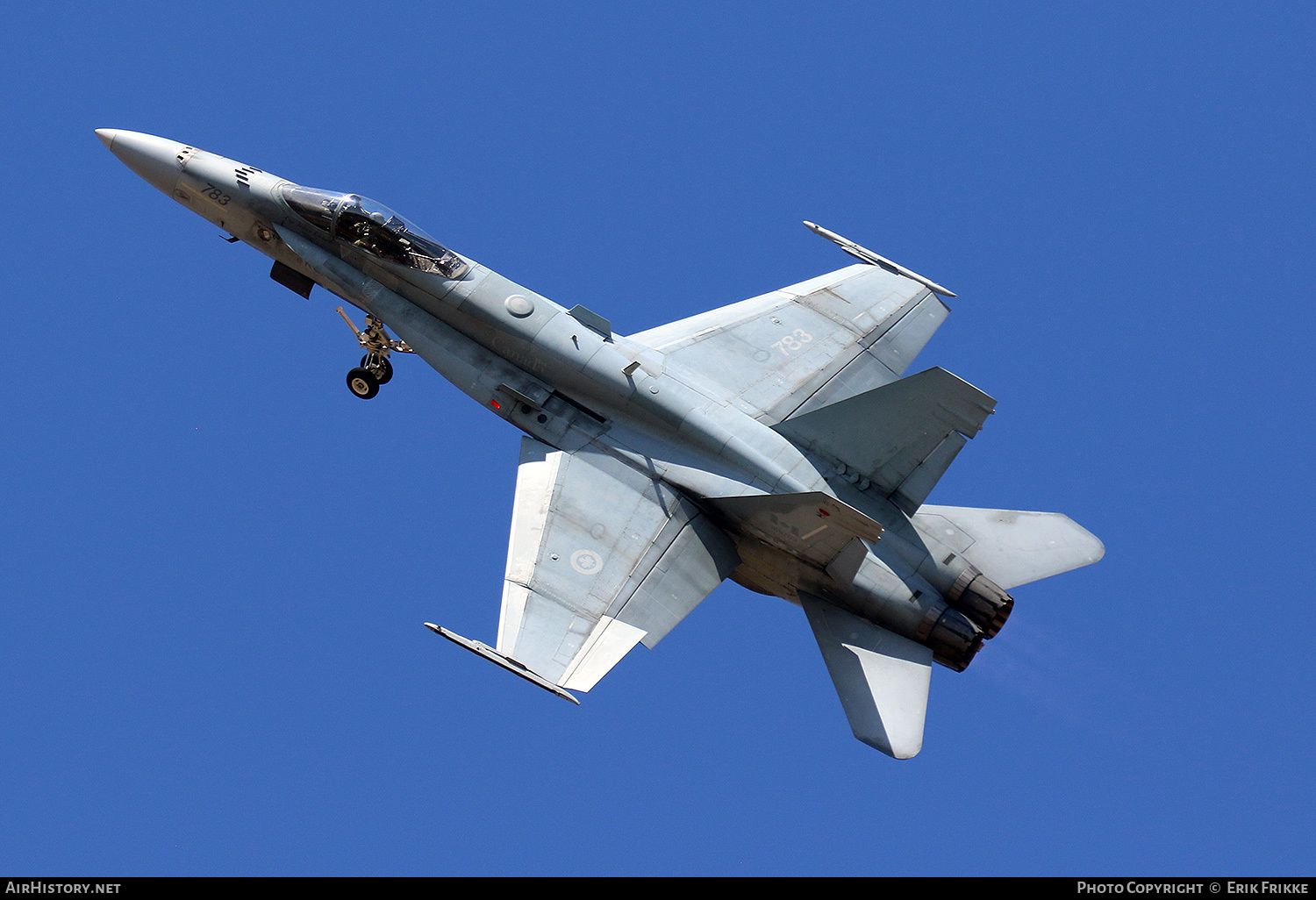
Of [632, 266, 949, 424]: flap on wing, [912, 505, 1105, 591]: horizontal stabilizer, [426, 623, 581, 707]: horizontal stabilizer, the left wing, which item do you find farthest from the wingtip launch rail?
[426, 623, 581, 707]: horizontal stabilizer

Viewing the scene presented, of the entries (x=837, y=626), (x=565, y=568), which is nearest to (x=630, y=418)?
(x=565, y=568)

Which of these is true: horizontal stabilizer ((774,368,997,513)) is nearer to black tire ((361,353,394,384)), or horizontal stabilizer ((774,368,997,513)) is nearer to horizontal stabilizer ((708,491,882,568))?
horizontal stabilizer ((708,491,882,568))

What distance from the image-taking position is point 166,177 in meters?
20.9

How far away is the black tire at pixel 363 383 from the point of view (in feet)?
67.2

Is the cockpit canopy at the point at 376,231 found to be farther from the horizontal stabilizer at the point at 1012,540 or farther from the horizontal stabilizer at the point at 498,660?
the horizontal stabilizer at the point at 1012,540

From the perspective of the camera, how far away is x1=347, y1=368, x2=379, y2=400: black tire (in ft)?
67.2

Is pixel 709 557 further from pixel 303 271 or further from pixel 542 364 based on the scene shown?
pixel 303 271

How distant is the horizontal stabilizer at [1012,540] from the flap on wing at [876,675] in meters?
1.57

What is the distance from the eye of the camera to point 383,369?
20.5 m

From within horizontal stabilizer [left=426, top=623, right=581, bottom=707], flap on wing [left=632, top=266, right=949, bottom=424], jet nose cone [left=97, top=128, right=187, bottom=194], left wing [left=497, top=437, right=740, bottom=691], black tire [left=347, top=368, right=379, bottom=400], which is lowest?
horizontal stabilizer [left=426, top=623, right=581, bottom=707]

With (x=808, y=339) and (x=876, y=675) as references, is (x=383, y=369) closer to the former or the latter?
(x=808, y=339)

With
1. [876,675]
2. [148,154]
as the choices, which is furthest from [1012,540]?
[148,154]

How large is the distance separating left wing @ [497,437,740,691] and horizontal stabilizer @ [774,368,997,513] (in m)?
1.99

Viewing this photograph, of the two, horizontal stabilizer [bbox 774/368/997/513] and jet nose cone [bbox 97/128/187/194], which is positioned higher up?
jet nose cone [bbox 97/128/187/194]
